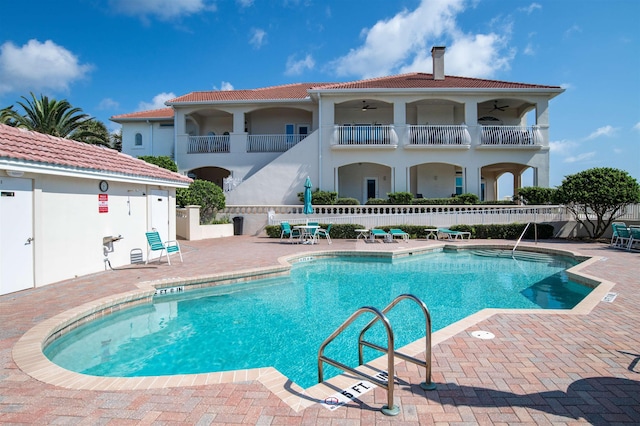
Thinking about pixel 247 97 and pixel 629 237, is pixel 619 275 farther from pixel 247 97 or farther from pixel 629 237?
pixel 247 97

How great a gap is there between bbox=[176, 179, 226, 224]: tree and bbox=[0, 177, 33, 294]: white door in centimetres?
1096

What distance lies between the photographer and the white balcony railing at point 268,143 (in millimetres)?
25359

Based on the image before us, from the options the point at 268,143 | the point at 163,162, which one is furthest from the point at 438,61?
the point at 163,162

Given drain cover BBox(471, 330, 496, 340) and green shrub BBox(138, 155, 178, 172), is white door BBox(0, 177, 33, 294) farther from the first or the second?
green shrub BBox(138, 155, 178, 172)

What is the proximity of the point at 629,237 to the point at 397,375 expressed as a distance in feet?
52.4

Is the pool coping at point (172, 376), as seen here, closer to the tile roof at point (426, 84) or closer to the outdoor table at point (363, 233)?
the outdoor table at point (363, 233)

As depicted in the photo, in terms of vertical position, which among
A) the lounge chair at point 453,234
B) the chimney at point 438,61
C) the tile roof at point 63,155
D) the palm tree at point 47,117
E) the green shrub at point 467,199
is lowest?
the lounge chair at point 453,234

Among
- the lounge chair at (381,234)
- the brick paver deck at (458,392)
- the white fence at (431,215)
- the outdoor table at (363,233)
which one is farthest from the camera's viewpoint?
the white fence at (431,215)

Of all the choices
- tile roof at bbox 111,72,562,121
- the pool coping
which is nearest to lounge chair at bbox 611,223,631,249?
the pool coping

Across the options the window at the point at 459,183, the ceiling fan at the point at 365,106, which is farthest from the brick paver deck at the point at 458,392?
the ceiling fan at the point at 365,106

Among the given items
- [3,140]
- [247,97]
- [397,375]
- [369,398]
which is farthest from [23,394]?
[247,97]

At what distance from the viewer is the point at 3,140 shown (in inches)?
299

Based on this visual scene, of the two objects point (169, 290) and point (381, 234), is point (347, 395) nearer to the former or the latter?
point (169, 290)

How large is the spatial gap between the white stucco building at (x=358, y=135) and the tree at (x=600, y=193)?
5.53 meters
